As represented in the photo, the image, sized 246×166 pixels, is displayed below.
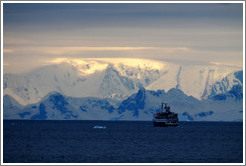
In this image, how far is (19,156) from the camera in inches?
3297

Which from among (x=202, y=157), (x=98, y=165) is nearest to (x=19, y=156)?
(x=98, y=165)

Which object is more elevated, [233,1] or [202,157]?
[233,1]

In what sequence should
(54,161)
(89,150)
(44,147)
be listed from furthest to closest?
(44,147), (89,150), (54,161)

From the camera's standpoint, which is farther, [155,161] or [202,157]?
[202,157]

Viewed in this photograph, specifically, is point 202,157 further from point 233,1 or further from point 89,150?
point 233,1

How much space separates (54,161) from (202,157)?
25.4 metres

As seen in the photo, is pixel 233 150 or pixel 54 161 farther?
pixel 233 150

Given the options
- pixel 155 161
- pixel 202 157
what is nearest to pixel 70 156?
pixel 155 161

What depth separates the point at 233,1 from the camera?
58781mm

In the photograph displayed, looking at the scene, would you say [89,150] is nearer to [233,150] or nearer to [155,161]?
[155,161]

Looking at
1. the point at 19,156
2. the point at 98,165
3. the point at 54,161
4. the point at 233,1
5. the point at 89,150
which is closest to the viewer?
the point at 233,1

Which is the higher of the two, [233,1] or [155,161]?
[233,1]

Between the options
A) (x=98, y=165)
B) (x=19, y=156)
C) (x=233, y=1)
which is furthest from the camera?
(x=19, y=156)

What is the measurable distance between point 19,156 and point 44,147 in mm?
17880
